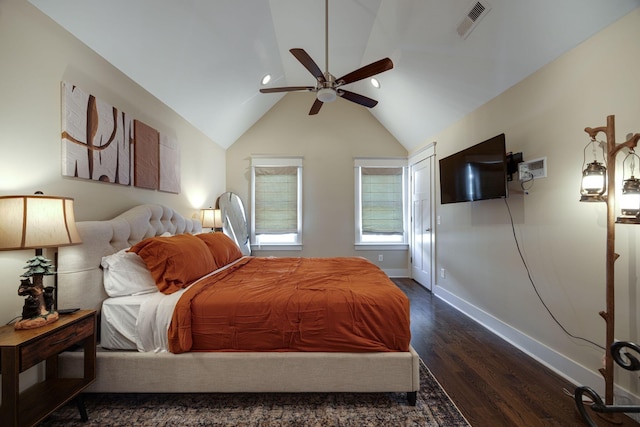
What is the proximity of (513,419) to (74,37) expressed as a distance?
12.3ft

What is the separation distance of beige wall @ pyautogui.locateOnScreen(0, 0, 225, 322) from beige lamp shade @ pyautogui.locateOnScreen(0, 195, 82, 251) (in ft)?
1.16

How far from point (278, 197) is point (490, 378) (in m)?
3.69

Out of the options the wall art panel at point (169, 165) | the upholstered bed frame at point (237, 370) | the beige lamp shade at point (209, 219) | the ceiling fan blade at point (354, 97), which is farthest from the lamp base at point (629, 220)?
the beige lamp shade at point (209, 219)

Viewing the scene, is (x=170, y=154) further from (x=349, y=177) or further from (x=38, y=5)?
(x=349, y=177)

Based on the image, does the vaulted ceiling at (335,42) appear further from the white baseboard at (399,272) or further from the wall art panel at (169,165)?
the white baseboard at (399,272)

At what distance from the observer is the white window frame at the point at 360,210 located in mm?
4629

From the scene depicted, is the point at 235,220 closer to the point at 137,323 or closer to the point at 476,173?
the point at 137,323

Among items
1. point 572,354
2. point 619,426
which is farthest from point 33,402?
point 572,354

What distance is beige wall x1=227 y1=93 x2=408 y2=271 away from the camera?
457cm

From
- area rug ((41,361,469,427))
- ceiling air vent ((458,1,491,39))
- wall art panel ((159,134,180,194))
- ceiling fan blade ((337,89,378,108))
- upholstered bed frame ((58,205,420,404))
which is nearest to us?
area rug ((41,361,469,427))

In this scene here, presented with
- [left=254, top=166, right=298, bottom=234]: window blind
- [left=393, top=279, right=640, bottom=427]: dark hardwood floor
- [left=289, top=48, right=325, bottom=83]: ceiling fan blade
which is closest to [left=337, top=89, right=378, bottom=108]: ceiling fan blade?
[left=289, top=48, right=325, bottom=83]: ceiling fan blade

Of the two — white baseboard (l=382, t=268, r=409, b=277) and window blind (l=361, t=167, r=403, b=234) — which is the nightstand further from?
white baseboard (l=382, t=268, r=409, b=277)

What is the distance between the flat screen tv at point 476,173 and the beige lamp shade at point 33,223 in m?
3.08

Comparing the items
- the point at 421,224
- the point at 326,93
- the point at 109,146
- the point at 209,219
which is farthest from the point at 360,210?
the point at 109,146
